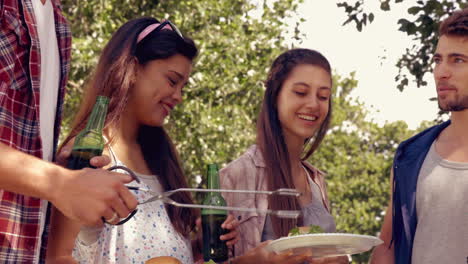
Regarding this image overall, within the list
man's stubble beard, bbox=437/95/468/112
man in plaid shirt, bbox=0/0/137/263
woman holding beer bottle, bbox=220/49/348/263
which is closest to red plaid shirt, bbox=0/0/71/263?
man in plaid shirt, bbox=0/0/137/263

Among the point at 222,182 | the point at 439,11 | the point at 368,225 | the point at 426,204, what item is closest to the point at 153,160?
the point at 222,182

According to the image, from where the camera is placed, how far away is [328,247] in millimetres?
3197

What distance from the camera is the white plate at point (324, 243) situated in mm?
3064

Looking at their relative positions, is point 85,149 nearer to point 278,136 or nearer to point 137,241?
point 137,241

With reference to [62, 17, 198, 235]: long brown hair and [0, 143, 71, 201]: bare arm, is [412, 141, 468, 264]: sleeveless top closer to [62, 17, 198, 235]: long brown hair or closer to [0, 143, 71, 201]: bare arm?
[62, 17, 198, 235]: long brown hair

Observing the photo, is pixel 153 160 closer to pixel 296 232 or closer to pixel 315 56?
pixel 296 232

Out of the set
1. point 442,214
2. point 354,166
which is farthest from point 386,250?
point 354,166

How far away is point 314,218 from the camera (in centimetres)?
429

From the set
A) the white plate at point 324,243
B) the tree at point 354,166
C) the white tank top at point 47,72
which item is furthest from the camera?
the tree at point 354,166

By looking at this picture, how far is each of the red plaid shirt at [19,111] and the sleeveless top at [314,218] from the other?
6.59 ft

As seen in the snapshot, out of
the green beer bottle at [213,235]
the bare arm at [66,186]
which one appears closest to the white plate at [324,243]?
the green beer bottle at [213,235]

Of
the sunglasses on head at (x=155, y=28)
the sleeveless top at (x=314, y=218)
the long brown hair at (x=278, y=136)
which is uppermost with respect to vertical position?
the sunglasses on head at (x=155, y=28)

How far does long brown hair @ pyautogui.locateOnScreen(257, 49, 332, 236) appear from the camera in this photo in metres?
4.29

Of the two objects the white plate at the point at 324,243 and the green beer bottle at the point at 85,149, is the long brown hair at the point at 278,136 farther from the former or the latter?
the green beer bottle at the point at 85,149
